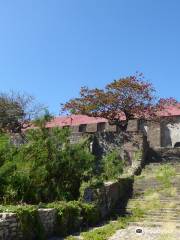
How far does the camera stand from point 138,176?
2548cm

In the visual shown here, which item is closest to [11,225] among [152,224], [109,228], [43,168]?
[109,228]

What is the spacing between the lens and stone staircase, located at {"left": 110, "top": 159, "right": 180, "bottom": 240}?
49.9 ft

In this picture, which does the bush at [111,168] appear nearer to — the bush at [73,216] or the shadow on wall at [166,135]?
the bush at [73,216]

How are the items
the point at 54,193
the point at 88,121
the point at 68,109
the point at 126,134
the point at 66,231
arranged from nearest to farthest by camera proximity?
the point at 66,231 < the point at 54,193 < the point at 126,134 < the point at 68,109 < the point at 88,121

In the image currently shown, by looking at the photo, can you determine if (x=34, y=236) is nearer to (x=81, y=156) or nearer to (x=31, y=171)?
(x=31, y=171)

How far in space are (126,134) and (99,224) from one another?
14.6 meters

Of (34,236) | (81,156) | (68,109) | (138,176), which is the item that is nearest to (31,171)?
(81,156)

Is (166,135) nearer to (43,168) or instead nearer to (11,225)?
(43,168)

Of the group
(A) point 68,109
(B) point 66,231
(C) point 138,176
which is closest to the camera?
(B) point 66,231

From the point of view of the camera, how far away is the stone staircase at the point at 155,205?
15211 mm

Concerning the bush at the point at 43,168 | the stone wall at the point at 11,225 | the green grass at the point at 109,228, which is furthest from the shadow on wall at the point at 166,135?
the stone wall at the point at 11,225

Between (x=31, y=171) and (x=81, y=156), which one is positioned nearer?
(x=31, y=171)

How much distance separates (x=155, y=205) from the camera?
20.0 m

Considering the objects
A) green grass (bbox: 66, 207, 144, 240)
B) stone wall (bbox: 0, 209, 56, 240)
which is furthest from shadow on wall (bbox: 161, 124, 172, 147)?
stone wall (bbox: 0, 209, 56, 240)
